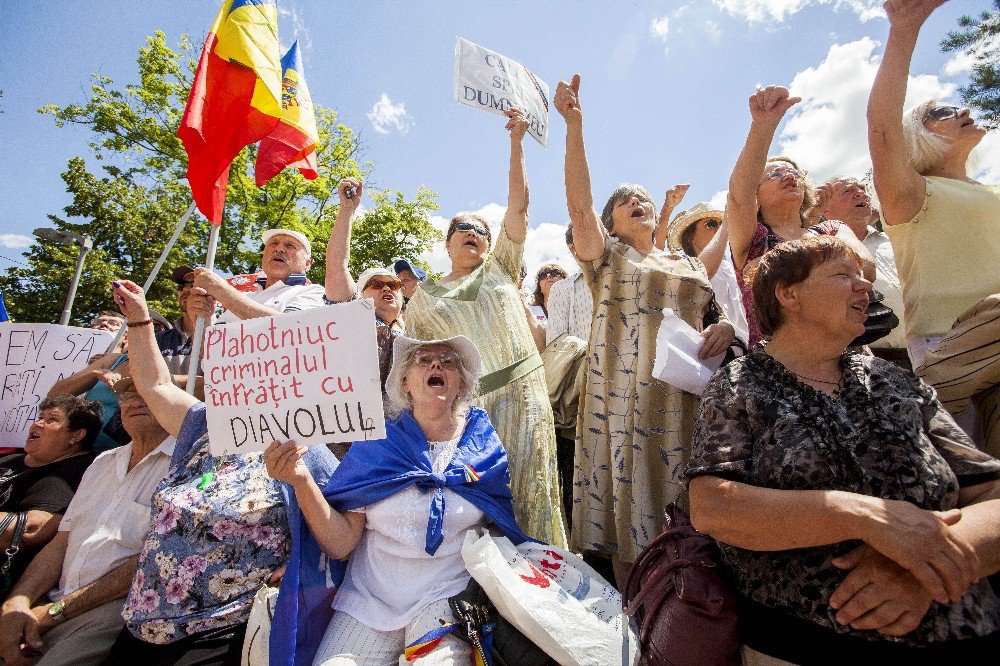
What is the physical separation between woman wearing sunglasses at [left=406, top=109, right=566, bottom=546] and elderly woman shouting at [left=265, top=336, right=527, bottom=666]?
349mm

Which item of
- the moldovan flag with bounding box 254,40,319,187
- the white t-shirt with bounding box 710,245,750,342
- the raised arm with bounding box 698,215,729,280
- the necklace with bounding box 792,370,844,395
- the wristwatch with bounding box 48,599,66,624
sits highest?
the moldovan flag with bounding box 254,40,319,187

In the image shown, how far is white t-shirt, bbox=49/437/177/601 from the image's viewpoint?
2.61 meters

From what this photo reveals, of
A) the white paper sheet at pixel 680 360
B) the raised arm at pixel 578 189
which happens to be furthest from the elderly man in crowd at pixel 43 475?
the white paper sheet at pixel 680 360

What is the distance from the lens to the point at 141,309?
2867mm

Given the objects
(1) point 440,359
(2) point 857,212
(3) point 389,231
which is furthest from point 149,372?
(3) point 389,231

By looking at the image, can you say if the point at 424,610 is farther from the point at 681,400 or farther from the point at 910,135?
the point at 910,135

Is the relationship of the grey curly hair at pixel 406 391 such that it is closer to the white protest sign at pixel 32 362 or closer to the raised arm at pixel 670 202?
the raised arm at pixel 670 202

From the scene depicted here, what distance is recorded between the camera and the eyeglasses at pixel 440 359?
2810 millimetres

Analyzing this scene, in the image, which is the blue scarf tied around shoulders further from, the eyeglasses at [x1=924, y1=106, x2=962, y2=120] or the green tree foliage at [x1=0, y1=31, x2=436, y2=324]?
the green tree foliage at [x1=0, y1=31, x2=436, y2=324]

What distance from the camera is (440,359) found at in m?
2.83

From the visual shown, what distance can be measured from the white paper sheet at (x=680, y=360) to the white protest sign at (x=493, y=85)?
1959 millimetres

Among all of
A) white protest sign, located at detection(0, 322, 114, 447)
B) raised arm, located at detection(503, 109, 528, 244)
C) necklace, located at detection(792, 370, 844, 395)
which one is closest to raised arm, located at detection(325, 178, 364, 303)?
raised arm, located at detection(503, 109, 528, 244)

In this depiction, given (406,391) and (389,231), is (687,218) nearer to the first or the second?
(406,391)

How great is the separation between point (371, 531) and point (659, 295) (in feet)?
5.87
